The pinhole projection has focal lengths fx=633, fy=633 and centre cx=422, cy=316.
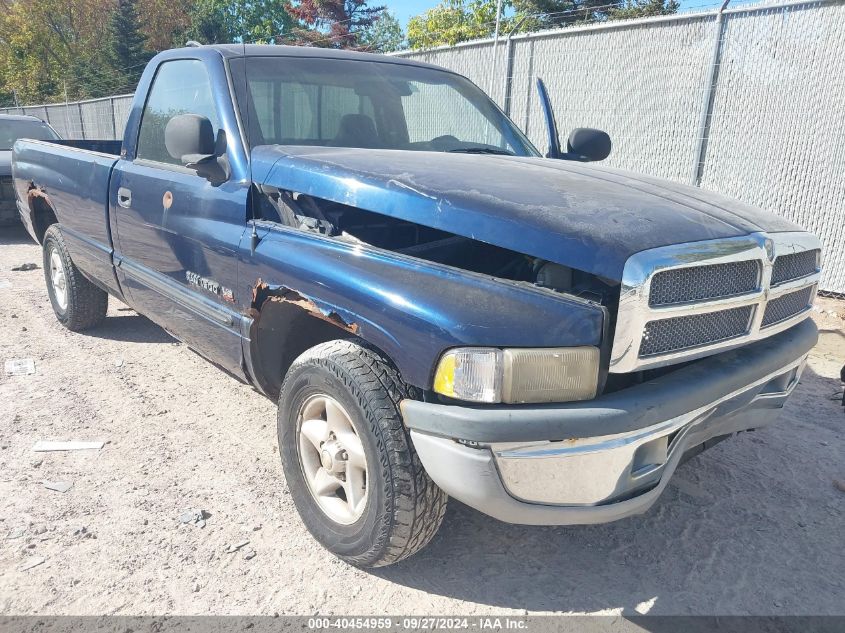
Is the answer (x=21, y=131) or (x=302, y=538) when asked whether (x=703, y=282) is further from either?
(x=21, y=131)

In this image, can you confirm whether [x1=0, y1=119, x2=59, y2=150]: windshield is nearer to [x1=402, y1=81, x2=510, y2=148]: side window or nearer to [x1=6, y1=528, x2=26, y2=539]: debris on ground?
[x1=402, y1=81, x2=510, y2=148]: side window

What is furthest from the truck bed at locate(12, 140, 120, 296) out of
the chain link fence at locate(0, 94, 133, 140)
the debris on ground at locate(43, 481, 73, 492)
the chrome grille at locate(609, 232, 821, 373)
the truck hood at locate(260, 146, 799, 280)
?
the chain link fence at locate(0, 94, 133, 140)

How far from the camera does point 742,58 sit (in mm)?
6281

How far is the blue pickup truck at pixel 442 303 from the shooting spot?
186 cm

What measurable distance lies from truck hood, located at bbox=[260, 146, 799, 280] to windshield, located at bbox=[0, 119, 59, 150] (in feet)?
31.2

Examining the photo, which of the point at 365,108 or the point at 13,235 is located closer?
the point at 365,108

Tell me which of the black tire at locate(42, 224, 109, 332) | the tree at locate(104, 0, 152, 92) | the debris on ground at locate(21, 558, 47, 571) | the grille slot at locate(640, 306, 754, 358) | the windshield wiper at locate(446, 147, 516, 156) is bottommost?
the debris on ground at locate(21, 558, 47, 571)

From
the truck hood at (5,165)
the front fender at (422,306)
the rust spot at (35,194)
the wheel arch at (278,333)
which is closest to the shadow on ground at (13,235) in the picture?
the truck hood at (5,165)

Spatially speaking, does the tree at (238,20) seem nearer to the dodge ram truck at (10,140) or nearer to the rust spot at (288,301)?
the dodge ram truck at (10,140)

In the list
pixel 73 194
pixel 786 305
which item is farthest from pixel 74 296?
pixel 786 305

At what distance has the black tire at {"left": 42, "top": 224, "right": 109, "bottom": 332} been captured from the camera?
190 inches

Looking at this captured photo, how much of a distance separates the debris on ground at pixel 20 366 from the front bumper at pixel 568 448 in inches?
138

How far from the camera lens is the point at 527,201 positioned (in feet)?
6.93

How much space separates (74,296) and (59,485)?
2.39 m
